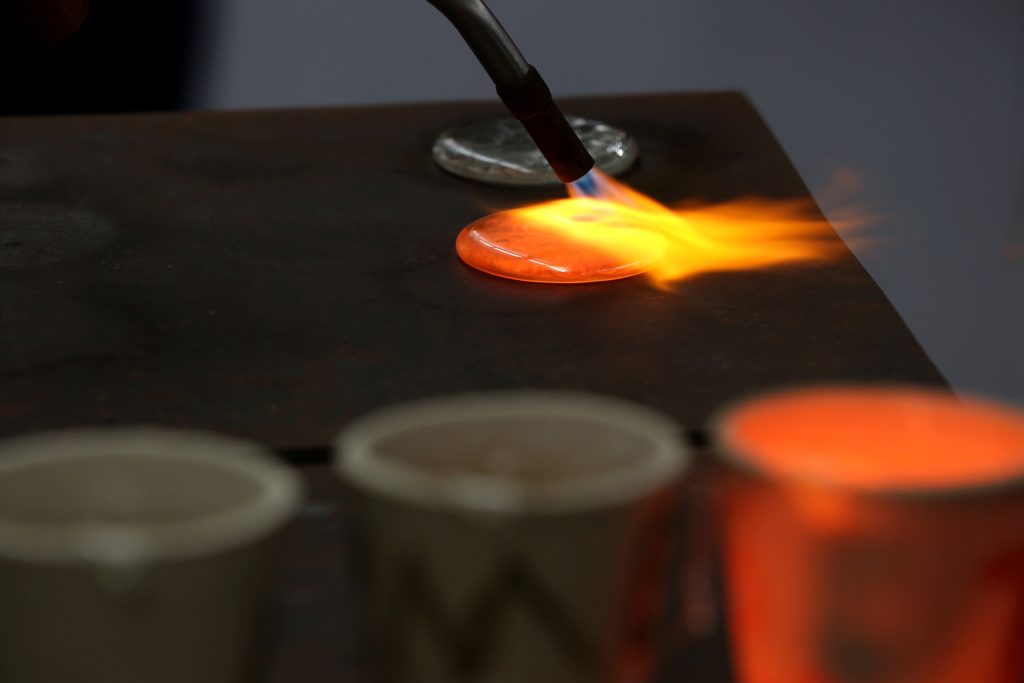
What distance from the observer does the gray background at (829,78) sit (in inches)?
107

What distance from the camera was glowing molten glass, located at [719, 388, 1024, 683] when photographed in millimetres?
530

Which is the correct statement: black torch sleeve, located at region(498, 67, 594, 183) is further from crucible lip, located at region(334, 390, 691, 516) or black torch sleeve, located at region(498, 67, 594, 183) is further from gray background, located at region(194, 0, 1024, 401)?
gray background, located at region(194, 0, 1024, 401)

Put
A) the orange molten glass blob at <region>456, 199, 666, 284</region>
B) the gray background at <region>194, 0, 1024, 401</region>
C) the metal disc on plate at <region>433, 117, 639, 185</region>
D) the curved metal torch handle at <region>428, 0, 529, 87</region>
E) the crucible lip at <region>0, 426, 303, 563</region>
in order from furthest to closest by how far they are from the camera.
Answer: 1. the gray background at <region>194, 0, 1024, 401</region>
2. the metal disc on plate at <region>433, 117, 639, 185</region>
3. the curved metal torch handle at <region>428, 0, 529, 87</region>
4. the orange molten glass blob at <region>456, 199, 666, 284</region>
5. the crucible lip at <region>0, 426, 303, 563</region>

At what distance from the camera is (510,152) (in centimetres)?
148

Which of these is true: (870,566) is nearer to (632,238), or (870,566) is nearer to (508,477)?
(508,477)

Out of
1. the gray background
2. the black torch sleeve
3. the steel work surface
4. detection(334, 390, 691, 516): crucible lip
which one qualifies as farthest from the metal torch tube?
the gray background

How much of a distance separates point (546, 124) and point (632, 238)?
124 mm

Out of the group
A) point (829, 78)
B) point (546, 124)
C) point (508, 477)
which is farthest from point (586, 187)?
point (829, 78)

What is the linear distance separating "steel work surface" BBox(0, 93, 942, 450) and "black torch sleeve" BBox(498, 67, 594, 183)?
110 mm

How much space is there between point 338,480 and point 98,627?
284 millimetres

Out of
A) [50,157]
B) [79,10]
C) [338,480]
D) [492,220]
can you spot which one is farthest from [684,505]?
[50,157]

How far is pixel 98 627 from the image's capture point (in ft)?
1.73

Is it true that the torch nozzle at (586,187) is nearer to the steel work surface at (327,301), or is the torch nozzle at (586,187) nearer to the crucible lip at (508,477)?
the steel work surface at (327,301)

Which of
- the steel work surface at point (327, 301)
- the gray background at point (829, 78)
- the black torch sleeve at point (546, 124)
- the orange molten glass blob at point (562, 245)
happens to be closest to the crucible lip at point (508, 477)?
the steel work surface at point (327, 301)
